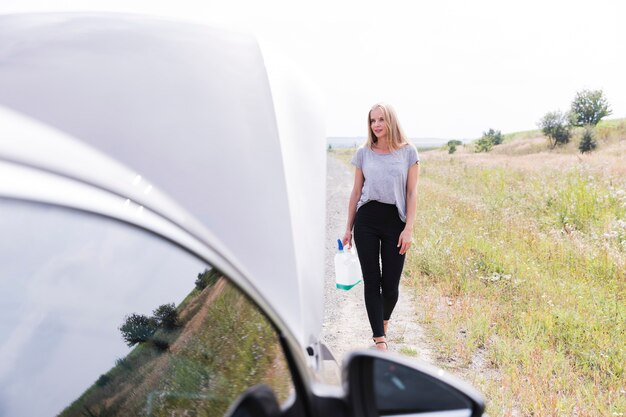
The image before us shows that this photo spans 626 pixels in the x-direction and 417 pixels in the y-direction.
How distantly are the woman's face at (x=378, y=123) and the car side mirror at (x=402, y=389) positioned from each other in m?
2.85

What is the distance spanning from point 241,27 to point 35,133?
1214mm

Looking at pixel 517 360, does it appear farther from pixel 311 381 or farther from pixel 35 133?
pixel 35 133

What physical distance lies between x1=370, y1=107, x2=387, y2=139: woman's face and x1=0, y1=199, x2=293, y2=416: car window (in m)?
2.83

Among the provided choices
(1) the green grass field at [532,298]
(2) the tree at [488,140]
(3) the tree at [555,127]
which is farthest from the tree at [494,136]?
(1) the green grass field at [532,298]

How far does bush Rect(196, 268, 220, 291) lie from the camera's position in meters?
1.31

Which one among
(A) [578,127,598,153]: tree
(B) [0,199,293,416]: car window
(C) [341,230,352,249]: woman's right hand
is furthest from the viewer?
(A) [578,127,598,153]: tree

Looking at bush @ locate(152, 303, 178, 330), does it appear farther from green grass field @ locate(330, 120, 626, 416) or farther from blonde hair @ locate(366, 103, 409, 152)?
blonde hair @ locate(366, 103, 409, 152)

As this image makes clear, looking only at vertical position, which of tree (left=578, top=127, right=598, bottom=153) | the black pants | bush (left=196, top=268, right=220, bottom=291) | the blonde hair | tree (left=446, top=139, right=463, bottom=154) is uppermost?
the blonde hair

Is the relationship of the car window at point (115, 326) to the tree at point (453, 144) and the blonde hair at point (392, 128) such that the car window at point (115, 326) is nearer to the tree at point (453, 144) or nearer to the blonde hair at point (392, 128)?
the blonde hair at point (392, 128)

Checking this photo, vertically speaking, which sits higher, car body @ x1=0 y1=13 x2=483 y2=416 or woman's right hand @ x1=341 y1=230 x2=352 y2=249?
car body @ x1=0 y1=13 x2=483 y2=416

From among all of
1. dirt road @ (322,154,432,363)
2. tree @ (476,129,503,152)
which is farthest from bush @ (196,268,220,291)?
tree @ (476,129,503,152)

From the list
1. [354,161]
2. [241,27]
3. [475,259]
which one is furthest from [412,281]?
[241,27]

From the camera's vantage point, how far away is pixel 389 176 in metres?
4.04

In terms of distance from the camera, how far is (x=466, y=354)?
14.6 feet
